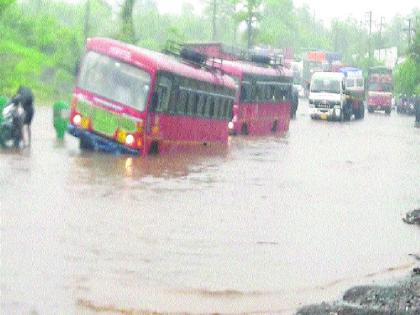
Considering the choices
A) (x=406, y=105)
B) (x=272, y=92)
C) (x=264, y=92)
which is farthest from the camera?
(x=406, y=105)

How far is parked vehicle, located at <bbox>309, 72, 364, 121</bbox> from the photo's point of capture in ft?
182

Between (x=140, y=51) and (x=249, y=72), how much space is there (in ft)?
41.6

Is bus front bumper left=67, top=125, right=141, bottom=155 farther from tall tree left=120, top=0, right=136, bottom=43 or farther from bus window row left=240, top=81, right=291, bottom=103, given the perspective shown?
tall tree left=120, top=0, right=136, bottom=43

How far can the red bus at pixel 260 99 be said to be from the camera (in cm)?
3581

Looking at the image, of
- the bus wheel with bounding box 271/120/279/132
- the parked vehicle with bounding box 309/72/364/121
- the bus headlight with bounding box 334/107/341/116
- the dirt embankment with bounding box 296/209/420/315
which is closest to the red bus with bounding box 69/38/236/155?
the dirt embankment with bounding box 296/209/420/315

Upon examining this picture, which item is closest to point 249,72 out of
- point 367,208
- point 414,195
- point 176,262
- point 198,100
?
point 198,100

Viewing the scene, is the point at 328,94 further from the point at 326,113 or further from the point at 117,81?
the point at 117,81

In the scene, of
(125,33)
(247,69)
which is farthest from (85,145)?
(125,33)

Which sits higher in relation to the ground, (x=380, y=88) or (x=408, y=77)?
(x=408, y=77)

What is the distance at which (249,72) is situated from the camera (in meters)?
36.3

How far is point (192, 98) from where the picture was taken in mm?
26797

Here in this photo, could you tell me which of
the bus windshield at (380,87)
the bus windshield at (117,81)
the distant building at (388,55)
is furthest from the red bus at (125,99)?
the distant building at (388,55)

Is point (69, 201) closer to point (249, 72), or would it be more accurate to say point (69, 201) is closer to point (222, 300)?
point (222, 300)

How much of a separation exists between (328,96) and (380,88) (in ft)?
63.6
